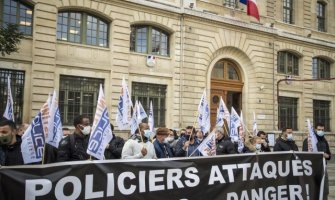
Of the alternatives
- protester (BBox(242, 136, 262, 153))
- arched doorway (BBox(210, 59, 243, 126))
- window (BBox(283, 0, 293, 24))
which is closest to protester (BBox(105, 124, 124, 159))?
protester (BBox(242, 136, 262, 153))

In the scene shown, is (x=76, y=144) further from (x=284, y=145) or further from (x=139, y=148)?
(x=284, y=145)

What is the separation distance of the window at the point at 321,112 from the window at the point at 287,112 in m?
2.19

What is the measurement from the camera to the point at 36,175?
4695 millimetres

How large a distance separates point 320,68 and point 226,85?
9809mm

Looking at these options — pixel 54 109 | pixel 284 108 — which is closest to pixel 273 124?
pixel 284 108

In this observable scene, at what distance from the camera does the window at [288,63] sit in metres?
27.3

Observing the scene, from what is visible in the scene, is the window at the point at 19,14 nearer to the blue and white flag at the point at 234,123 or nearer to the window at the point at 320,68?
the blue and white flag at the point at 234,123

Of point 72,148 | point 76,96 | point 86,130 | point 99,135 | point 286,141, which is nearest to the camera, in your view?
point 99,135

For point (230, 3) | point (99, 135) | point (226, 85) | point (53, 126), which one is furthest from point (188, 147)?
point (230, 3)

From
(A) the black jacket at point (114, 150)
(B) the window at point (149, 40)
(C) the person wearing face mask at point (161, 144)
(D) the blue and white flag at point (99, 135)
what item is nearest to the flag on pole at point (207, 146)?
(C) the person wearing face mask at point (161, 144)

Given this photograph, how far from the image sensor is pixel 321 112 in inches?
1180

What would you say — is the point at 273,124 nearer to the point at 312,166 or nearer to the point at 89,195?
the point at 312,166

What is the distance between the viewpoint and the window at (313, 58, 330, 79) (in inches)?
1171

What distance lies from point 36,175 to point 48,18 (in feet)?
46.8
